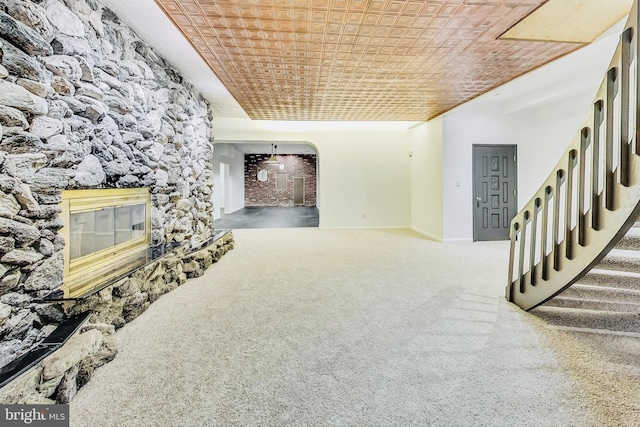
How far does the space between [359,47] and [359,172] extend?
4.77 meters

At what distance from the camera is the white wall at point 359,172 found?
750 cm

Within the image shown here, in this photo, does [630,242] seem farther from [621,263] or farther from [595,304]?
[595,304]

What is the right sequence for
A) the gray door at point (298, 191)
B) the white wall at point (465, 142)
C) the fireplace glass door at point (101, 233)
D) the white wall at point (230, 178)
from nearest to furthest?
the fireplace glass door at point (101, 233), the white wall at point (465, 142), the white wall at point (230, 178), the gray door at point (298, 191)

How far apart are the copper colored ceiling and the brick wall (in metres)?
9.90

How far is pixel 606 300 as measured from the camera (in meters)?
2.30

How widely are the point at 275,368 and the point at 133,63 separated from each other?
277cm

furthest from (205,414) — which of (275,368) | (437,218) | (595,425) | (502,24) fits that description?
(437,218)

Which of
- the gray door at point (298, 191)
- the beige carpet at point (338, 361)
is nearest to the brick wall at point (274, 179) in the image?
the gray door at point (298, 191)

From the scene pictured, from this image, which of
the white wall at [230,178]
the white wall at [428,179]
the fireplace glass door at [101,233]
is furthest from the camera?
the white wall at [230,178]

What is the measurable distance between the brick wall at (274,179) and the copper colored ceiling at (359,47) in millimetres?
9903

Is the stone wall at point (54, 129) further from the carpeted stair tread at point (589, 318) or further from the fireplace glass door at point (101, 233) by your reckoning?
the carpeted stair tread at point (589, 318)

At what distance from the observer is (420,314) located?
2559mm

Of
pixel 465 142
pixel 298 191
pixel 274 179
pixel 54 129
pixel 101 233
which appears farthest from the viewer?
pixel 298 191

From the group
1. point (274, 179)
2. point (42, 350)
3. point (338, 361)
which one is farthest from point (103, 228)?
point (274, 179)
